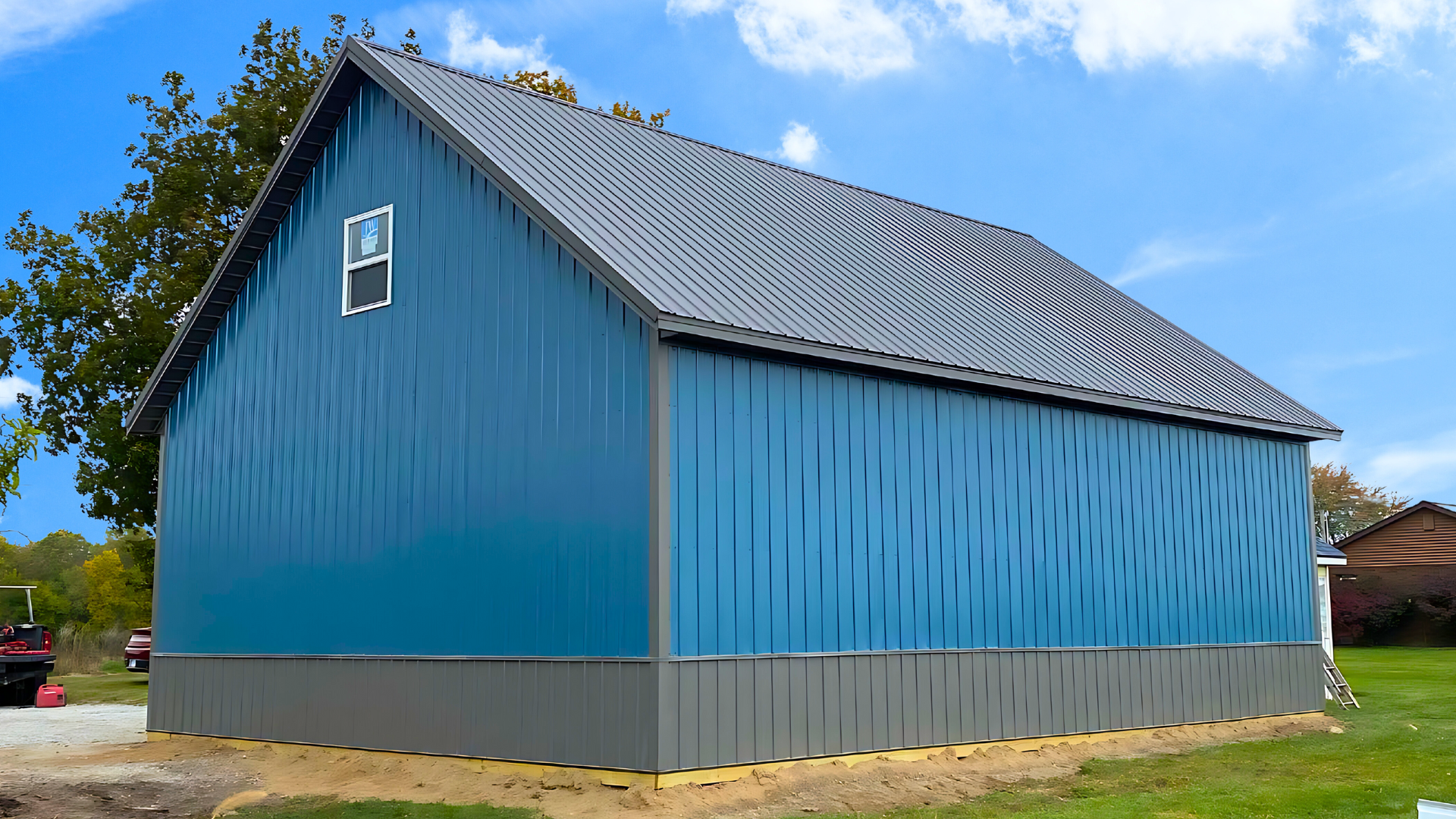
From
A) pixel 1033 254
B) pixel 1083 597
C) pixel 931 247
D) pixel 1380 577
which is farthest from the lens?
pixel 1380 577

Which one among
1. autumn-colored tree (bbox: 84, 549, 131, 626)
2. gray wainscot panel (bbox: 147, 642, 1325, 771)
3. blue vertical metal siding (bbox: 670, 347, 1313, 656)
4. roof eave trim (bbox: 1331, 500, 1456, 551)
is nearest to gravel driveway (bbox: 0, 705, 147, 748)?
gray wainscot panel (bbox: 147, 642, 1325, 771)

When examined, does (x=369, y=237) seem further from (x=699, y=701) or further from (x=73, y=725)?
(x=73, y=725)

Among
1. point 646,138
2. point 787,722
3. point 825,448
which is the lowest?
point 787,722

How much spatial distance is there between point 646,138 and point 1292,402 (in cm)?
1011

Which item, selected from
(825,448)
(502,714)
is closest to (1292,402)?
(825,448)

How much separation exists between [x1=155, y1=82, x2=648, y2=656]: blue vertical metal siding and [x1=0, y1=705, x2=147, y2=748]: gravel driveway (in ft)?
5.74

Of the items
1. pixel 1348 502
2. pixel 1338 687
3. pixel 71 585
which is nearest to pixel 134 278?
pixel 1338 687

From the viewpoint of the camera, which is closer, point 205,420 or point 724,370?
point 724,370

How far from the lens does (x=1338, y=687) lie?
66.6 ft

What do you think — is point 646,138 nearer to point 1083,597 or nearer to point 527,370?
point 527,370

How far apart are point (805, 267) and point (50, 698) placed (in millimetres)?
16422

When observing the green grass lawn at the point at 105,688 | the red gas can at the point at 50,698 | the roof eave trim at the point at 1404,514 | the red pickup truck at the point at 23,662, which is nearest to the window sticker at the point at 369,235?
the red pickup truck at the point at 23,662

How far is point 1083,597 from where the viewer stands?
15.5m

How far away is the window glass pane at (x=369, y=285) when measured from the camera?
14695 millimetres
